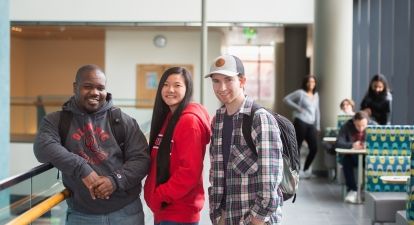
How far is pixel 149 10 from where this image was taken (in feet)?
49.6

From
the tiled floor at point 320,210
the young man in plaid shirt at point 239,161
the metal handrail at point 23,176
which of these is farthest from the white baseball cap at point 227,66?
the tiled floor at point 320,210

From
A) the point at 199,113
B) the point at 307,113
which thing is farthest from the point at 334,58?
the point at 199,113

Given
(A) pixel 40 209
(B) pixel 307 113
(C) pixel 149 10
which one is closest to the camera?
(A) pixel 40 209

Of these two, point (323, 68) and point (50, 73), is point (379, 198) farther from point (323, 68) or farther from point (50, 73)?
point (50, 73)

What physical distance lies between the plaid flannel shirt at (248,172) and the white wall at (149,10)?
37.6 ft

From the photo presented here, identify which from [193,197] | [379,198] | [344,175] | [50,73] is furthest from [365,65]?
[50,73]

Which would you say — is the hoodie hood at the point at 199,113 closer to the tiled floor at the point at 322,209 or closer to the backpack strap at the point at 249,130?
the backpack strap at the point at 249,130

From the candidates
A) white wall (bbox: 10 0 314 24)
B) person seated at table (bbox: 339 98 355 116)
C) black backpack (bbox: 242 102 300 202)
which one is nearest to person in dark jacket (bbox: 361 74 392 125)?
person seated at table (bbox: 339 98 355 116)

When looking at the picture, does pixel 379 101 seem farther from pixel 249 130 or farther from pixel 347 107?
pixel 249 130

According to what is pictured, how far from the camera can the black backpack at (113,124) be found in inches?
125

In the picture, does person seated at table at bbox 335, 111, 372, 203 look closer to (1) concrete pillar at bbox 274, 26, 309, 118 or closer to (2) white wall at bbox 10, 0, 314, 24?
(2) white wall at bbox 10, 0, 314, 24

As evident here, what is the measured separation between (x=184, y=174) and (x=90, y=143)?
477mm

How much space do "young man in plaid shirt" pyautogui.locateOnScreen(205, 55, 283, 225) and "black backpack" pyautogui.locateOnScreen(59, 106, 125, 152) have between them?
1.48 feet

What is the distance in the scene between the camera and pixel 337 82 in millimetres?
12156
